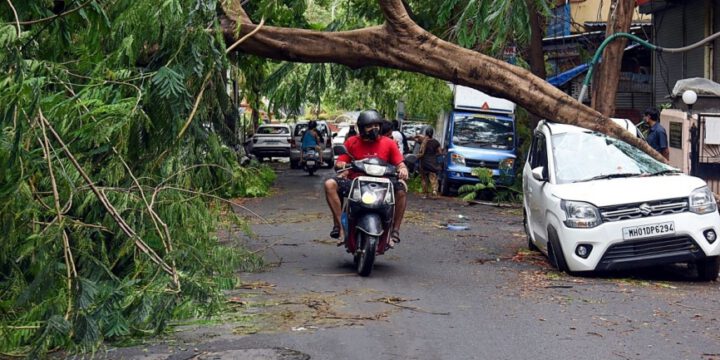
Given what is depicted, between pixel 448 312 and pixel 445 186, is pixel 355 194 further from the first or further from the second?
pixel 445 186

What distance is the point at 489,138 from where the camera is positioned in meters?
28.6

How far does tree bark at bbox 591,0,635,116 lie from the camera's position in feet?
66.3

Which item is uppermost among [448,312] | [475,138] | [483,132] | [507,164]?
[483,132]

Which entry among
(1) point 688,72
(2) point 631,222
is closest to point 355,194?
(2) point 631,222

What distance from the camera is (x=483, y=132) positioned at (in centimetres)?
2867

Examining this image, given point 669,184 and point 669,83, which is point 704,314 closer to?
point 669,184

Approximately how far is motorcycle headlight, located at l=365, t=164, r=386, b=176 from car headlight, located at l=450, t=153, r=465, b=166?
15336mm

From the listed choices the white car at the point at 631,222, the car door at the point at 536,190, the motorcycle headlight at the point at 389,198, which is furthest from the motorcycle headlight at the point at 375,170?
the car door at the point at 536,190

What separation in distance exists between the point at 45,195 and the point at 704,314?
5.88 metres

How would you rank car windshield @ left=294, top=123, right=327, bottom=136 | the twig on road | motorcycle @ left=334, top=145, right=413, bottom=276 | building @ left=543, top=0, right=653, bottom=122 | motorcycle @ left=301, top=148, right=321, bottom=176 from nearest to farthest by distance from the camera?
the twig on road, motorcycle @ left=334, top=145, right=413, bottom=276, building @ left=543, top=0, right=653, bottom=122, motorcycle @ left=301, top=148, right=321, bottom=176, car windshield @ left=294, top=123, right=327, bottom=136

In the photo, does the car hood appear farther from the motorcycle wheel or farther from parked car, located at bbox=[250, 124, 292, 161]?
parked car, located at bbox=[250, 124, 292, 161]

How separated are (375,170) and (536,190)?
2589 mm

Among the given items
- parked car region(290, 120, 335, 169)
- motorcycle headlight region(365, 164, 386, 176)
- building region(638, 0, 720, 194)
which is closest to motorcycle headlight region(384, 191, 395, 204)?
motorcycle headlight region(365, 164, 386, 176)

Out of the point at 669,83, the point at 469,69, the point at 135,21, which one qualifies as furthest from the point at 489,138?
the point at 135,21
